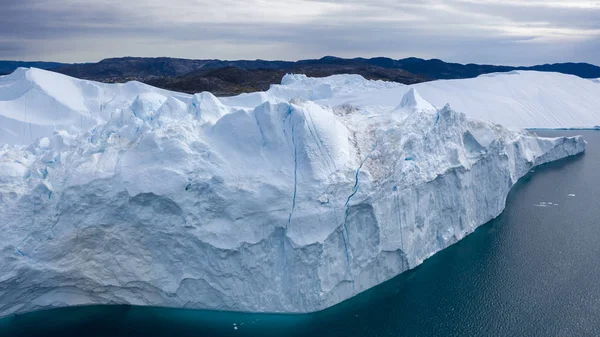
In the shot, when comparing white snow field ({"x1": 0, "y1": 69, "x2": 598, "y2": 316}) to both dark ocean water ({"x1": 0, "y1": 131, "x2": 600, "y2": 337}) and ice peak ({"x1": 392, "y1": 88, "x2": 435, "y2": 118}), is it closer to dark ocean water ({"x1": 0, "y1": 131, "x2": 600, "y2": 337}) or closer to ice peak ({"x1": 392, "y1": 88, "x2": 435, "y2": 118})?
dark ocean water ({"x1": 0, "y1": 131, "x2": 600, "y2": 337})

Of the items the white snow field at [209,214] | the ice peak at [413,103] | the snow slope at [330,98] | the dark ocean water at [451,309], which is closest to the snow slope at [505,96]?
the snow slope at [330,98]

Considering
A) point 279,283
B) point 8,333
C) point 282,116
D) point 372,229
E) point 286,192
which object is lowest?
point 8,333

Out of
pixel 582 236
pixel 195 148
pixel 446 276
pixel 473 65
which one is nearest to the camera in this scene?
pixel 195 148

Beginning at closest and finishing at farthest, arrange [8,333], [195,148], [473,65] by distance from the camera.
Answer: [8,333] < [195,148] < [473,65]

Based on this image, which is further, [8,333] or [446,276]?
[446,276]

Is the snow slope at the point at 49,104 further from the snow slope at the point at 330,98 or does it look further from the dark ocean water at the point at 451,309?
the dark ocean water at the point at 451,309

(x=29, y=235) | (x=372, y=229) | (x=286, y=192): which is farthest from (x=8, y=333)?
(x=372, y=229)

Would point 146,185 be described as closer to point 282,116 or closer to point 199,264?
point 199,264
